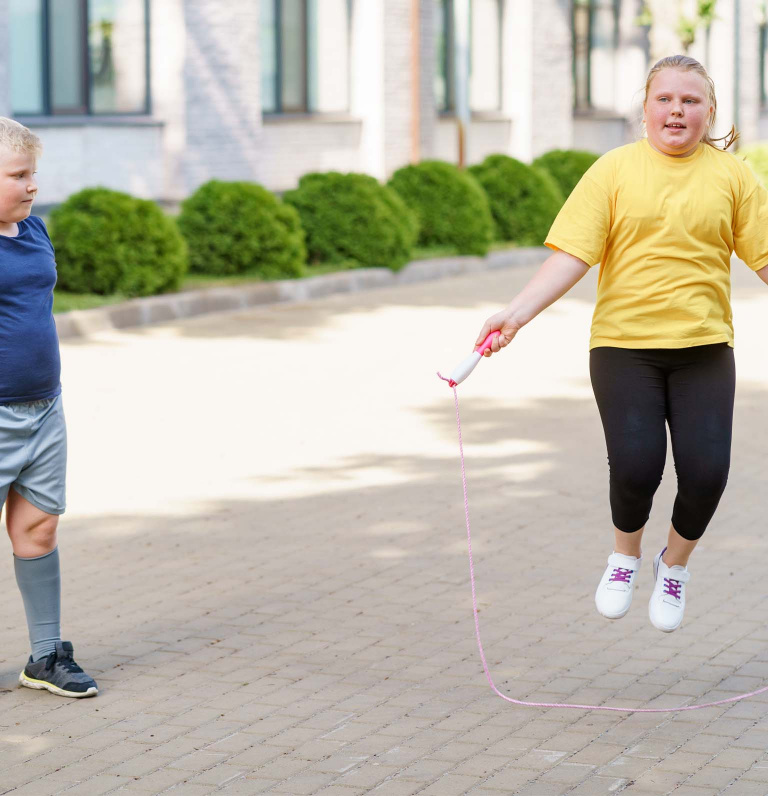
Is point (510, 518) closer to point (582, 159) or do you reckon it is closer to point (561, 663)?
point (561, 663)

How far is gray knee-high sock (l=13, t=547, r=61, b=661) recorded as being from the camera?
5000mm

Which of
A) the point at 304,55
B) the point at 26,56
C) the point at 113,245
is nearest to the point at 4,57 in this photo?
the point at 26,56

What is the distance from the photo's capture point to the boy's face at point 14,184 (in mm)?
4586

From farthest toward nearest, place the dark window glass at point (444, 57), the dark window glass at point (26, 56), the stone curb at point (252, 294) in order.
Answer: the dark window glass at point (444, 57)
the dark window glass at point (26, 56)
the stone curb at point (252, 294)

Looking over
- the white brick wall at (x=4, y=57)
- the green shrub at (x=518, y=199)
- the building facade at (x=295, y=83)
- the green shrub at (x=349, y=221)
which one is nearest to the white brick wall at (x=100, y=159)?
the building facade at (x=295, y=83)

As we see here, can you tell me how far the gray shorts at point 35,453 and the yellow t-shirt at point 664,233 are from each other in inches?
65.1

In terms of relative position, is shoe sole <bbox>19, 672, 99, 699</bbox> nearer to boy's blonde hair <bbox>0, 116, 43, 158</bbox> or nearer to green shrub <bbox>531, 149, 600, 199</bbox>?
boy's blonde hair <bbox>0, 116, 43, 158</bbox>

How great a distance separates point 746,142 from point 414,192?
20.3 metres

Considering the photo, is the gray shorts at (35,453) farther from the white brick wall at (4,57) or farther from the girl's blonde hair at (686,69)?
the white brick wall at (4,57)

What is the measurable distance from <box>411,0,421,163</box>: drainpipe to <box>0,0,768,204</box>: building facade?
0.03 metres

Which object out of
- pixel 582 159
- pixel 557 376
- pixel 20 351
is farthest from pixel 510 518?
pixel 582 159

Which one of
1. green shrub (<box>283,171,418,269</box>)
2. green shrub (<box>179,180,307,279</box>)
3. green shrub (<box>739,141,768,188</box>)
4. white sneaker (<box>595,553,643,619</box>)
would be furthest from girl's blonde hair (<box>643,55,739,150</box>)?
green shrub (<box>739,141,768,188</box>)

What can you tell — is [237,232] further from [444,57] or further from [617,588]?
[617,588]

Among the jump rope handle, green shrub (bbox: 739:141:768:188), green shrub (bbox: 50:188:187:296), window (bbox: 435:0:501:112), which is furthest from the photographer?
green shrub (bbox: 739:141:768:188)
